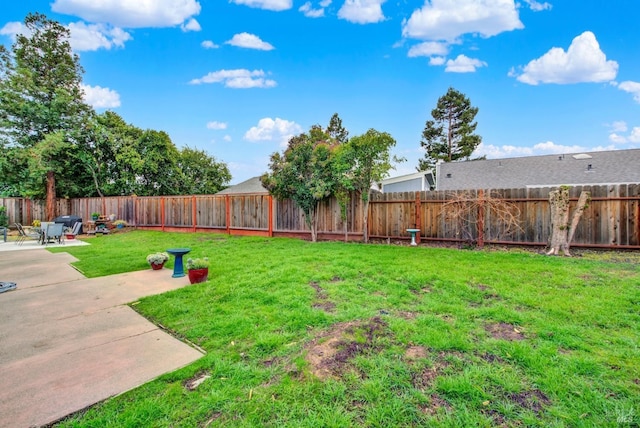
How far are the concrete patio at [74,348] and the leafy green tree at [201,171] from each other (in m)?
A: 19.6

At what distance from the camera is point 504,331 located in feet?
9.49

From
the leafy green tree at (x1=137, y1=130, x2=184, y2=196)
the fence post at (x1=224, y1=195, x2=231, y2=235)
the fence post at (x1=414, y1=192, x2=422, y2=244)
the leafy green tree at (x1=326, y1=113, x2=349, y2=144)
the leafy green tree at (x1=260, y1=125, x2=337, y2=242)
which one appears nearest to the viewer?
the fence post at (x1=414, y1=192, x2=422, y2=244)

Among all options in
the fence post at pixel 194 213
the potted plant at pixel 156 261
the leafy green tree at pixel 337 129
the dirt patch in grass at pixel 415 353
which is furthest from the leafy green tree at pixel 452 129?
the dirt patch in grass at pixel 415 353

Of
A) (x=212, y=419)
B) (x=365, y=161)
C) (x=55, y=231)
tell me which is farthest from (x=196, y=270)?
(x=55, y=231)

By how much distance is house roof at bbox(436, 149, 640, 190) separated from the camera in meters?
14.4

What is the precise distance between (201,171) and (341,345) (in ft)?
83.8

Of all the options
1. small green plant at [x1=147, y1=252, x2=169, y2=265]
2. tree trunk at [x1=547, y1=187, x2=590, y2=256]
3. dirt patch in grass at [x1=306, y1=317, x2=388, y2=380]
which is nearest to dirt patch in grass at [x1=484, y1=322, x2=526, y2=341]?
dirt patch in grass at [x1=306, y1=317, x2=388, y2=380]

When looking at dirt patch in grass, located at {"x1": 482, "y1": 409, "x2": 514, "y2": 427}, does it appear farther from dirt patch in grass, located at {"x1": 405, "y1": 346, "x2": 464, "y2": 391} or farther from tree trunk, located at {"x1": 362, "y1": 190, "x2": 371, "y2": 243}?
tree trunk, located at {"x1": 362, "y1": 190, "x2": 371, "y2": 243}

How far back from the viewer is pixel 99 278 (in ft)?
17.4

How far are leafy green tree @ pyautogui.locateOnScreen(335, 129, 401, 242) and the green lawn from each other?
404cm

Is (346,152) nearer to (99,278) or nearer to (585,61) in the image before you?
(99,278)

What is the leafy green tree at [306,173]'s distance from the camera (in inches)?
348

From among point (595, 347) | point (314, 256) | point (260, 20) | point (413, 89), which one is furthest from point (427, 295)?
point (413, 89)

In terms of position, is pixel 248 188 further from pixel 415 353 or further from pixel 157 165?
pixel 415 353
